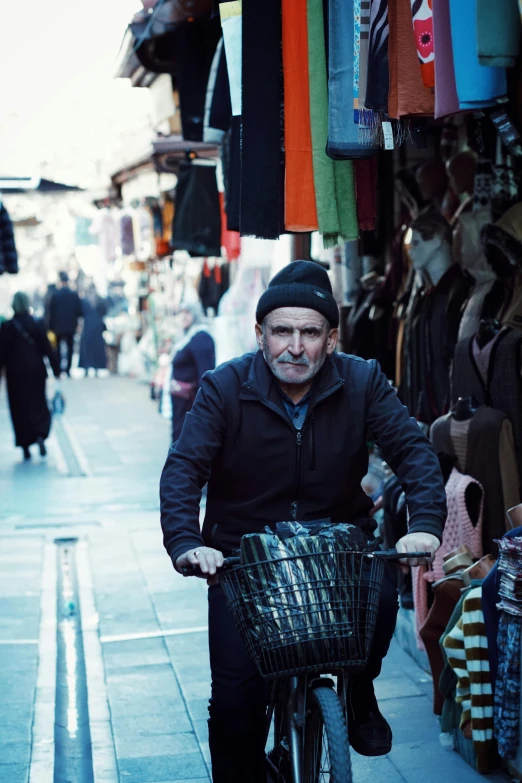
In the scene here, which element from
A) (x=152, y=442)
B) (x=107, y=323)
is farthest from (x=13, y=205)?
(x=152, y=442)

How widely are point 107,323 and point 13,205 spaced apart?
878 centimetres

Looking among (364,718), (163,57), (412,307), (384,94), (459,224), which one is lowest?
(364,718)

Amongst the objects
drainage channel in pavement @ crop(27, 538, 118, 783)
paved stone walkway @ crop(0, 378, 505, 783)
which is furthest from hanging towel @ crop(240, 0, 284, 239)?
drainage channel in pavement @ crop(27, 538, 118, 783)

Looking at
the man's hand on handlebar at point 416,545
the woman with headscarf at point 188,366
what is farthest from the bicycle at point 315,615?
the woman with headscarf at point 188,366

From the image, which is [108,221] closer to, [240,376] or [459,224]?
[459,224]

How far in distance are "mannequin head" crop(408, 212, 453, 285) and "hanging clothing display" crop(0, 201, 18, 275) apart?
5.86m

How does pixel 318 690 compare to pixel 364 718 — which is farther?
pixel 364 718

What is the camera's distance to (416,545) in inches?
129

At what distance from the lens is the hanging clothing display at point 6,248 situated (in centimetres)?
1216

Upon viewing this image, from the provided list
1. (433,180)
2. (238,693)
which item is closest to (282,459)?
(238,693)

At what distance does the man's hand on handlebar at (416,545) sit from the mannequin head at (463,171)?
4130 millimetres

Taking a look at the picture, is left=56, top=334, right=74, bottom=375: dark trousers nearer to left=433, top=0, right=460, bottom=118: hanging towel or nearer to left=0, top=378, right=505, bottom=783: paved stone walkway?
left=0, top=378, right=505, bottom=783: paved stone walkway

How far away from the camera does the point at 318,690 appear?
3.18m

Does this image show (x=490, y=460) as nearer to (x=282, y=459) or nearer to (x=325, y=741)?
(x=282, y=459)
